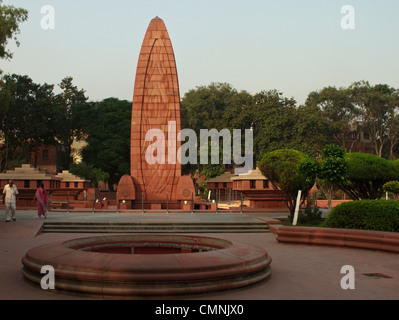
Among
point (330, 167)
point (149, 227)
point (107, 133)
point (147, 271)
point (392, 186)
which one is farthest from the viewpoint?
point (107, 133)

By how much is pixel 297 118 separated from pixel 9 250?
3887cm

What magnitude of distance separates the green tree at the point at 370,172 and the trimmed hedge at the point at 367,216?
5.09 metres

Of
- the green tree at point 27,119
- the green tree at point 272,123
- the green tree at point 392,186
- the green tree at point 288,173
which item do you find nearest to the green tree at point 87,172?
the green tree at point 27,119

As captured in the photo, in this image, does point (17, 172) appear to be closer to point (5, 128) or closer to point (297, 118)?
point (5, 128)

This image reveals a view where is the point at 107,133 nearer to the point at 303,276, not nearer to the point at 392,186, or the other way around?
the point at 392,186

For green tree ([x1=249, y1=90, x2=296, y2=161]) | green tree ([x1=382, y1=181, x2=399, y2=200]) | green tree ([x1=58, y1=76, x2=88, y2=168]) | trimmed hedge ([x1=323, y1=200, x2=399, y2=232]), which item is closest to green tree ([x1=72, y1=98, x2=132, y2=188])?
green tree ([x1=58, y1=76, x2=88, y2=168])

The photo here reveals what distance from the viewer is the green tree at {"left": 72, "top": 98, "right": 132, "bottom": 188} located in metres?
46.2

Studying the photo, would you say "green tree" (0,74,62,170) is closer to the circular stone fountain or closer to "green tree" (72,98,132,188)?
"green tree" (72,98,132,188)

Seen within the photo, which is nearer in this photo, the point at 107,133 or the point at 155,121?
the point at 155,121

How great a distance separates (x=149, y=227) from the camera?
14906 millimetres

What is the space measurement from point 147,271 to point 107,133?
4302 cm

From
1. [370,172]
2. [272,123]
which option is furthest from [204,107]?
[370,172]
